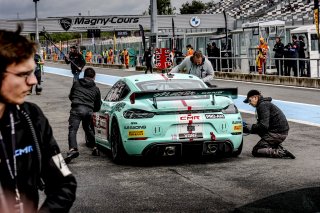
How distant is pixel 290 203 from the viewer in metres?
4.41

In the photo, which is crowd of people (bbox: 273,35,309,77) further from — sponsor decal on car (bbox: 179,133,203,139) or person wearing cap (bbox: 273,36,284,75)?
sponsor decal on car (bbox: 179,133,203,139)

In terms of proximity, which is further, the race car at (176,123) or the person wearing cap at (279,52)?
the person wearing cap at (279,52)

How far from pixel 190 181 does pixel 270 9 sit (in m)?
58.4

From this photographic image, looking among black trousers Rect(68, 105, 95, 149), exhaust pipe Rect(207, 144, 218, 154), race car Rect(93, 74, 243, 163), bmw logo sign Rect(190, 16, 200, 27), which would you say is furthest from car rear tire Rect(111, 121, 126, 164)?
bmw logo sign Rect(190, 16, 200, 27)

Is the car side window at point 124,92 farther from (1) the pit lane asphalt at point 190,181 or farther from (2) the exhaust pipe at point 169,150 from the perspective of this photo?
(2) the exhaust pipe at point 169,150

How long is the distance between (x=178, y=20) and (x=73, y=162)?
189 ft

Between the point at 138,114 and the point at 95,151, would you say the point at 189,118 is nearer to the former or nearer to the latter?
the point at 138,114

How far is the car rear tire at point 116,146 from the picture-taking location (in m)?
10.2

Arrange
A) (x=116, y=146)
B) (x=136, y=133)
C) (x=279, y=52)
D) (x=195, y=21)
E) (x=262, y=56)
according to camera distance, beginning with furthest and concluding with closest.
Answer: (x=195, y=21), (x=262, y=56), (x=279, y=52), (x=116, y=146), (x=136, y=133)

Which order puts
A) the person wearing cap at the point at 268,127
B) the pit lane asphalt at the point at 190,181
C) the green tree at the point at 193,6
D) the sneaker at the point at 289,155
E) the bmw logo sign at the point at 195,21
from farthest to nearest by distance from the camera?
the green tree at the point at 193,6
the bmw logo sign at the point at 195,21
the person wearing cap at the point at 268,127
the sneaker at the point at 289,155
the pit lane asphalt at the point at 190,181

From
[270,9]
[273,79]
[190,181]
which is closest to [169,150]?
[190,181]

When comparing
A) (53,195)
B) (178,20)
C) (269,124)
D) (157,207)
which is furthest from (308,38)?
(178,20)

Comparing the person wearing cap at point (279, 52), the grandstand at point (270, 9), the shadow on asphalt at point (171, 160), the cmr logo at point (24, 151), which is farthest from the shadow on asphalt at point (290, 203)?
the grandstand at point (270, 9)

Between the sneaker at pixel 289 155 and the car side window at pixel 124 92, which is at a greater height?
the car side window at pixel 124 92
